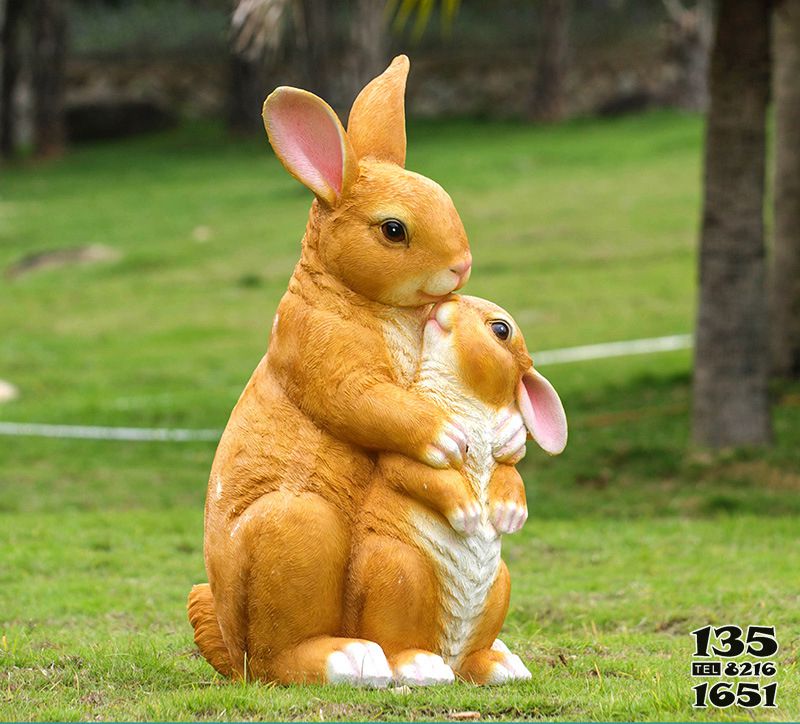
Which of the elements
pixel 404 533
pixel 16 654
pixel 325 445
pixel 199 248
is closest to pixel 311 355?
pixel 325 445

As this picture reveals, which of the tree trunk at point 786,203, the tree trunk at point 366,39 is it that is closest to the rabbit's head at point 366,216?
the tree trunk at point 786,203

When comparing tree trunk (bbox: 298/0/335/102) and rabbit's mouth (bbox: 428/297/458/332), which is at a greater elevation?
rabbit's mouth (bbox: 428/297/458/332)

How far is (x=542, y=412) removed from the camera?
17.2 feet

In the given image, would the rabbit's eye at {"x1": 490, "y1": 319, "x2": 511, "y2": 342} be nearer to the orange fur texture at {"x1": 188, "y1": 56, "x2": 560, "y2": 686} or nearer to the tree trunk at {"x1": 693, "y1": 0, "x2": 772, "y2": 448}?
the orange fur texture at {"x1": 188, "y1": 56, "x2": 560, "y2": 686}

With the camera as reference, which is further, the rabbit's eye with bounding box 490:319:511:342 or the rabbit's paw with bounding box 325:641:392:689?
the rabbit's eye with bounding box 490:319:511:342

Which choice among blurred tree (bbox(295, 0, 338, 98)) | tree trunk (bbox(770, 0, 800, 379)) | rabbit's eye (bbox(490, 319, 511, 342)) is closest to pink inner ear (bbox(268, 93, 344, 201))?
rabbit's eye (bbox(490, 319, 511, 342))

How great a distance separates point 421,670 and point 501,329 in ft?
4.02

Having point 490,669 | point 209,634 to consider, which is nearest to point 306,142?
point 209,634

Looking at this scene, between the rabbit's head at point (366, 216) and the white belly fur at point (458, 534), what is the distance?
223 mm

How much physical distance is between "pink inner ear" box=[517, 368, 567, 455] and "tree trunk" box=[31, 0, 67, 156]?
2498 centimetres

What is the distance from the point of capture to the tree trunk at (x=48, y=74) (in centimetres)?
2848

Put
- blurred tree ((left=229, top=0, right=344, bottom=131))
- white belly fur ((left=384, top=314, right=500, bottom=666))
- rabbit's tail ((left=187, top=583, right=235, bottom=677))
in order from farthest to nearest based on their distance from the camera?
1. blurred tree ((left=229, top=0, right=344, bottom=131))
2. rabbit's tail ((left=187, top=583, right=235, bottom=677))
3. white belly fur ((left=384, top=314, right=500, bottom=666))

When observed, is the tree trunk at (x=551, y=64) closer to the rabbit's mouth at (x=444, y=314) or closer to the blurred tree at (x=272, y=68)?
the blurred tree at (x=272, y=68)

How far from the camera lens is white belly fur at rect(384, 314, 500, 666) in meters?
4.95
